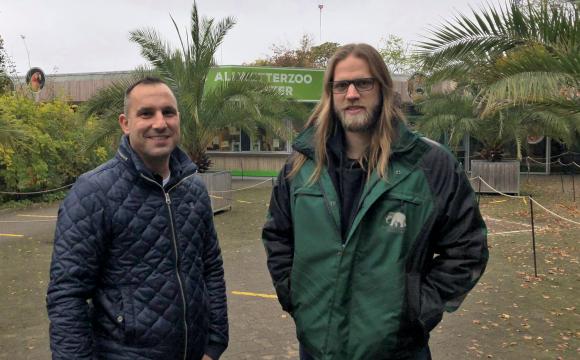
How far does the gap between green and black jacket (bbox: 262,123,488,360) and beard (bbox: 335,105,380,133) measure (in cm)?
12

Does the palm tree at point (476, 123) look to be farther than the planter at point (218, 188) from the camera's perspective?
Yes

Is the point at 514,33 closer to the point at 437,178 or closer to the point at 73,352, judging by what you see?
the point at 437,178

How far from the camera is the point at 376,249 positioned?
207 centimetres

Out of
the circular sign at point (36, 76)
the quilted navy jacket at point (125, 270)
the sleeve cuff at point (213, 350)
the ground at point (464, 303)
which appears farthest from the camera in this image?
the circular sign at point (36, 76)

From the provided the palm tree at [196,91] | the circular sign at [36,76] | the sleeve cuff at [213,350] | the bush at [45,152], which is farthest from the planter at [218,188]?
the circular sign at [36,76]

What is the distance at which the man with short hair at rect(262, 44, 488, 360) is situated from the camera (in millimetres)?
2072

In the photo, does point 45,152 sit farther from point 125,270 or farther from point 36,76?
point 125,270

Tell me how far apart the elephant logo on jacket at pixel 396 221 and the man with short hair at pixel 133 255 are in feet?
2.73

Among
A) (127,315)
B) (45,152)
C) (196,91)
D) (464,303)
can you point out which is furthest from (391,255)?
(45,152)

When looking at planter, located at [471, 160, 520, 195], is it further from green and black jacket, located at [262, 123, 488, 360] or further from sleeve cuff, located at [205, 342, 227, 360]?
sleeve cuff, located at [205, 342, 227, 360]

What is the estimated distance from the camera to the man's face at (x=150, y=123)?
7.07 ft

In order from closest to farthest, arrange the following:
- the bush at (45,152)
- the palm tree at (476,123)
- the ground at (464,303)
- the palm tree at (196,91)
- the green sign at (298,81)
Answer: the ground at (464,303) → the palm tree at (196,91) → the bush at (45,152) → the palm tree at (476,123) → the green sign at (298,81)

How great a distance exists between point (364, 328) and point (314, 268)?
309 millimetres

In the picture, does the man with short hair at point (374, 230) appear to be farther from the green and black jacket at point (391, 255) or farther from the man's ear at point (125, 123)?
the man's ear at point (125, 123)
